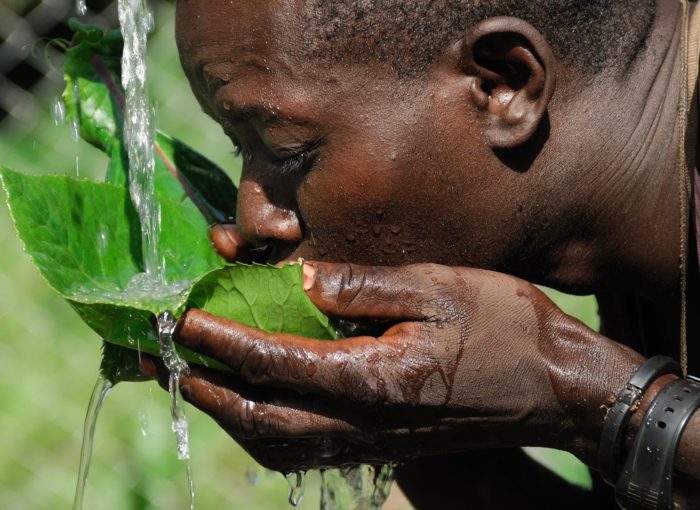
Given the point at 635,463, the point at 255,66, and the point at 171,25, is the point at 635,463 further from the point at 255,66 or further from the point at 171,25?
the point at 171,25

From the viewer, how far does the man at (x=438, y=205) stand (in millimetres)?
2051

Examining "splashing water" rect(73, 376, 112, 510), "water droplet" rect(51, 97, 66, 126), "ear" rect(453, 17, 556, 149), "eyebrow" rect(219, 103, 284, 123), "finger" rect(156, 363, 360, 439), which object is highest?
"ear" rect(453, 17, 556, 149)

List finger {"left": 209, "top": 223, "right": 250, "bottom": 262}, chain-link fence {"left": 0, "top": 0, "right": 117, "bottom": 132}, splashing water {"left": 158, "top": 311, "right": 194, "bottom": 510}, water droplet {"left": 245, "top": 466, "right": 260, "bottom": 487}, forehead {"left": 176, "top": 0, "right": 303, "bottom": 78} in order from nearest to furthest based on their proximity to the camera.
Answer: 1. splashing water {"left": 158, "top": 311, "right": 194, "bottom": 510}
2. forehead {"left": 176, "top": 0, "right": 303, "bottom": 78}
3. finger {"left": 209, "top": 223, "right": 250, "bottom": 262}
4. water droplet {"left": 245, "top": 466, "right": 260, "bottom": 487}
5. chain-link fence {"left": 0, "top": 0, "right": 117, "bottom": 132}

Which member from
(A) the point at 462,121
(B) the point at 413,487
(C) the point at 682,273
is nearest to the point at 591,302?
(B) the point at 413,487

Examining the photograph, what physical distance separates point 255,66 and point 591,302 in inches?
114

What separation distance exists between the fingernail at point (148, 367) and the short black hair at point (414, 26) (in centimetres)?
63

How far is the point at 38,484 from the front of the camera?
4.21 metres

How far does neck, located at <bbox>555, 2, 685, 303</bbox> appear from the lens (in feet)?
7.75

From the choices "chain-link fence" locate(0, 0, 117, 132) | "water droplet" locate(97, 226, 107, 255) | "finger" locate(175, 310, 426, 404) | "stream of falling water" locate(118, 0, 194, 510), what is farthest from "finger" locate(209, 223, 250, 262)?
"chain-link fence" locate(0, 0, 117, 132)

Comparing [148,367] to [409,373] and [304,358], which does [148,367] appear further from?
[409,373]

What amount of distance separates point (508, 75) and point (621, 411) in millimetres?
658

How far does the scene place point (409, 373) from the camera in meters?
2.02

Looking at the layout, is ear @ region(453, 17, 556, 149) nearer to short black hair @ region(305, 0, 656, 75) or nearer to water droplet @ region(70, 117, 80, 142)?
short black hair @ region(305, 0, 656, 75)

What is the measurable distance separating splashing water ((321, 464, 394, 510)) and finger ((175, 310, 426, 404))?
2.30 ft
